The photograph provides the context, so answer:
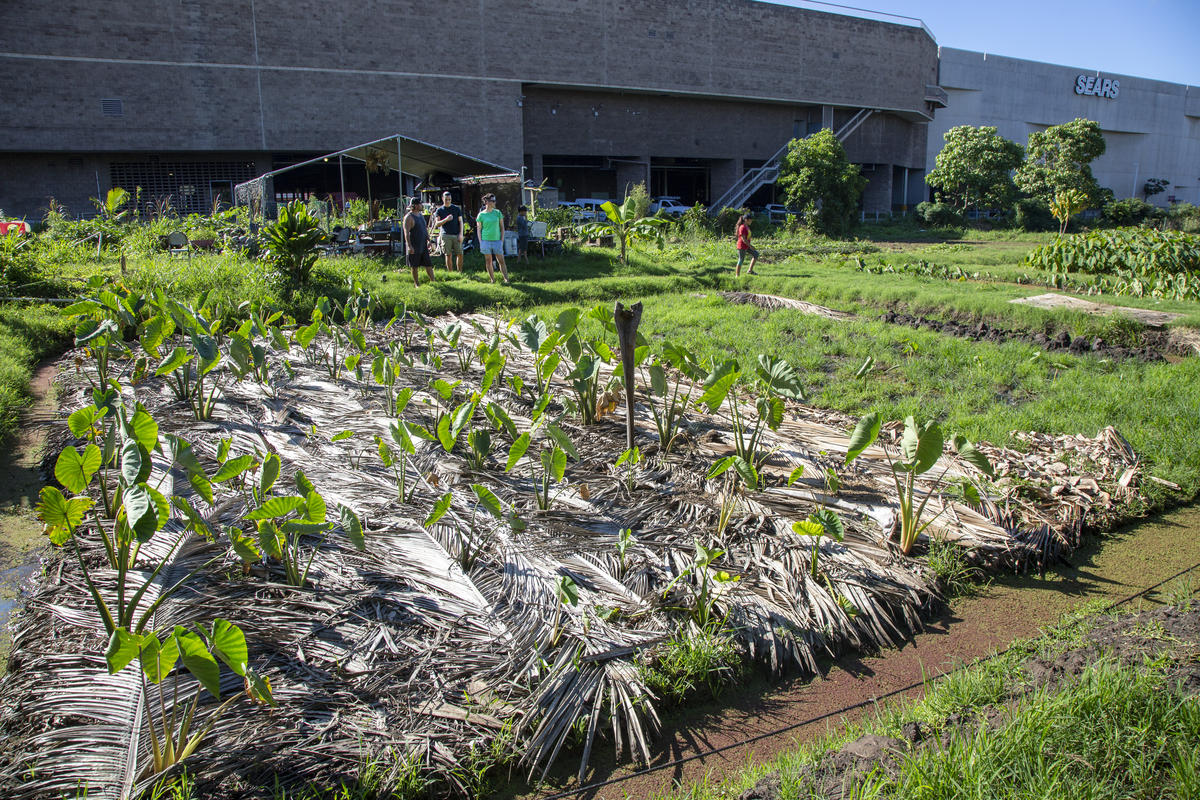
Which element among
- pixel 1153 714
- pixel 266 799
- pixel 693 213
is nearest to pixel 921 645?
pixel 1153 714

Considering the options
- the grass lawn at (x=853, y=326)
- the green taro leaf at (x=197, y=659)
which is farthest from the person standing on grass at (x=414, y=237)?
the green taro leaf at (x=197, y=659)

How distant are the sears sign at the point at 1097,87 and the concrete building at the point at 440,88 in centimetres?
1279

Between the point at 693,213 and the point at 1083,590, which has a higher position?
the point at 693,213

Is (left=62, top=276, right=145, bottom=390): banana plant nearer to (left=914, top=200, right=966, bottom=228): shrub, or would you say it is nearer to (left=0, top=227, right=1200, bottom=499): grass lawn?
(left=0, top=227, right=1200, bottom=499): grass lawn

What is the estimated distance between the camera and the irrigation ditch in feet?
7.96

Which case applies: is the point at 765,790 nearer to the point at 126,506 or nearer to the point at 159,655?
the point at 159,655

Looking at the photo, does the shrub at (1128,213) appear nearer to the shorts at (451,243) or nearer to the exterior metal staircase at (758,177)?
the exterior metal staircase at (758,177)

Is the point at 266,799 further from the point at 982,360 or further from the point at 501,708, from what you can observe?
the point at 982,360

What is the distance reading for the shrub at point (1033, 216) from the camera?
1348 inches

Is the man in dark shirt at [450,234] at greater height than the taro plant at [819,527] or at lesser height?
greater

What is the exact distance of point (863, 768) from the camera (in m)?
2.21

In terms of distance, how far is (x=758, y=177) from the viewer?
36.6m

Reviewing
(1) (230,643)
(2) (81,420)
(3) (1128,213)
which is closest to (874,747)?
(1) (230,643)

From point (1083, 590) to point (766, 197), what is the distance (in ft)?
126
